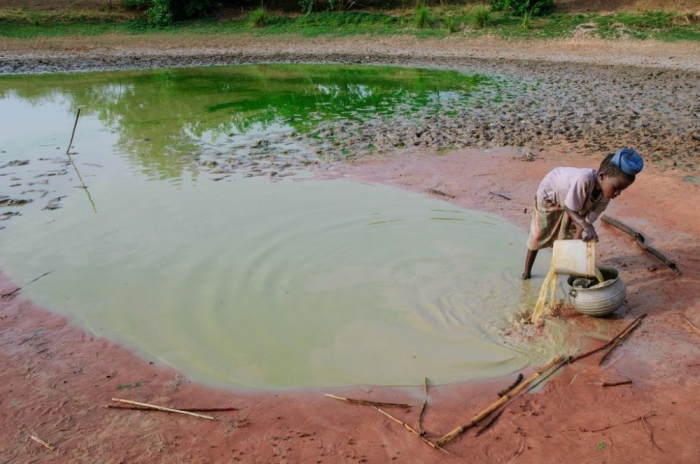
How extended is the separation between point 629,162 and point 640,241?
191 centimetres

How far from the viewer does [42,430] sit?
3426 millimetres

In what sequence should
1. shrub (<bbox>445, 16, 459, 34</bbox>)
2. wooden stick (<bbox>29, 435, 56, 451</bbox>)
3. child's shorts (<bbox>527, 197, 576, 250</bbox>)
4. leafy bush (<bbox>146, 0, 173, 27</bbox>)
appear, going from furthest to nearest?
leafy bush (<bbox>146, 0, 173, 27</bbox>) → shrub (<bbox>445, 16, 459, 34</bbox>) → child's shorts (<bbox>527, 197, 576, 250</bbox>) → wooden stick (<bbox>29, 435, 56, 451</bbox>)

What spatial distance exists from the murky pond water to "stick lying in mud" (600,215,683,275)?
99 centimetres

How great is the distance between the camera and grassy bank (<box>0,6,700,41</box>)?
→ 19484 millimetres

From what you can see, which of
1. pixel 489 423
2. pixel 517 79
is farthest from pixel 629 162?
pixel 517 79

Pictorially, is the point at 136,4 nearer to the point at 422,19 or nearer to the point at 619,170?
the point at 422,19

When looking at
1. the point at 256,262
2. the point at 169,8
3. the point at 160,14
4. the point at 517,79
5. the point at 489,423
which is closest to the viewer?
the point at 489,423

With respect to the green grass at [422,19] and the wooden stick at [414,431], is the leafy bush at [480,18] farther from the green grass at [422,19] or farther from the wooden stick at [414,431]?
the wooden stick at [414,431]

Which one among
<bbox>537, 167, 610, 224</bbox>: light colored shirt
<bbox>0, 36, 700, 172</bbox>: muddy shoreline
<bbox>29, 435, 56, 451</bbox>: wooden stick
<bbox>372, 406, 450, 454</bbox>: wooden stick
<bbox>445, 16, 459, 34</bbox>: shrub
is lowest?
<bbox>372, 406, 450, 454</bbox>: wooden stick

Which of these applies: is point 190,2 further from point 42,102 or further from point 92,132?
point 92,132

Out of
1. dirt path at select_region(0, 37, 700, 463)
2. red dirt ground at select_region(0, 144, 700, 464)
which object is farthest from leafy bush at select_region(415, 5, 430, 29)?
red dirt ground at select_region(0, 144, 700, 464)

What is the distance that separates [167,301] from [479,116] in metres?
7.62

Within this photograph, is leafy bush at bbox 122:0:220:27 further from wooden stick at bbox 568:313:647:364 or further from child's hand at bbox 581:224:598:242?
wooden stick at bbox 568:313:647:364

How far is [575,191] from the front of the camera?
419 cm
